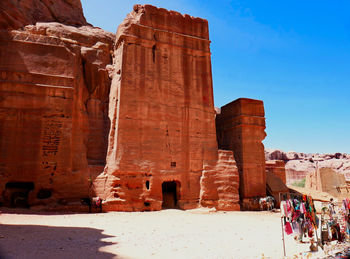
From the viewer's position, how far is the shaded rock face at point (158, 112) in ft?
48.1

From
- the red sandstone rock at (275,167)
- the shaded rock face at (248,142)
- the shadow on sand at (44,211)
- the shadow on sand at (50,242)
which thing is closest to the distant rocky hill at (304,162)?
the red sandstone rock at (275,167)

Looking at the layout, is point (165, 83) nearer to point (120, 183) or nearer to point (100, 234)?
point (120, 183)

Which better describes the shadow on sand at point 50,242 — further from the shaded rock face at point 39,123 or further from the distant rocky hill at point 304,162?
the distant rocky hill at point 304,162

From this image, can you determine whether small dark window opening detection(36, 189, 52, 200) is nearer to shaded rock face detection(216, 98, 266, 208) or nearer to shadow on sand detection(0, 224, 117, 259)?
shadow on sand detection(0, 224, 117, 259)

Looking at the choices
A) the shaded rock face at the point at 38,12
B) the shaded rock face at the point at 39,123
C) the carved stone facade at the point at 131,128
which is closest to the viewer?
the shaded rock face at the point at 39,123

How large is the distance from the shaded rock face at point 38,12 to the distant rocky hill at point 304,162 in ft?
135

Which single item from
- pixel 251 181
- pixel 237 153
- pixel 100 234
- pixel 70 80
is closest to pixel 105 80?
pixel 70 80

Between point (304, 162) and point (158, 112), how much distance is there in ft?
158

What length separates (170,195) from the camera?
16.7 metres

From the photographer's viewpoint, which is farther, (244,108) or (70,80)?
(244,108)

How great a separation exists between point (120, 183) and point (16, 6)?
17699 mm

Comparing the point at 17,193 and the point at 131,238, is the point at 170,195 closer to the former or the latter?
the point at 17,193

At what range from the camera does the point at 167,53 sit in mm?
17172

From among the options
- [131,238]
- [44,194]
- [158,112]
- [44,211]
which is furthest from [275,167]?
[131,238]
